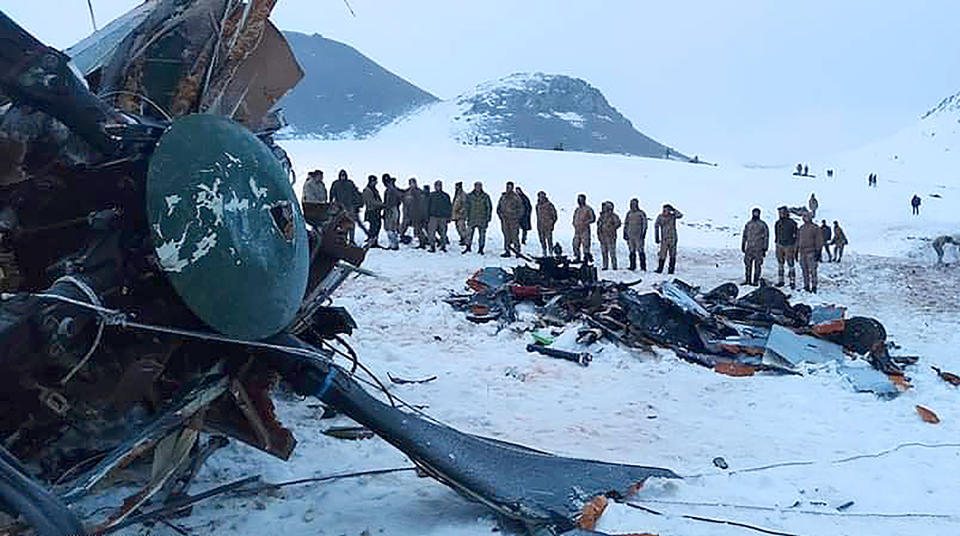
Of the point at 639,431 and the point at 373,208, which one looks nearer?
the point at 639,431

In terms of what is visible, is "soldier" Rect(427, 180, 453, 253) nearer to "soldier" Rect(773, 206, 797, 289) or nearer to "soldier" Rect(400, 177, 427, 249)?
"soldier" Rect(400, 177, 427, 249)

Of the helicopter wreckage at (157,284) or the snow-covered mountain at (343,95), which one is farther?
the snow-covered mountain at (343,95)

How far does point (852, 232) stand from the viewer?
3125 cm

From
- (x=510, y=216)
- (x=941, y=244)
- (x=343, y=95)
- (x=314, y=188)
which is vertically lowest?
(x=941, y=244)

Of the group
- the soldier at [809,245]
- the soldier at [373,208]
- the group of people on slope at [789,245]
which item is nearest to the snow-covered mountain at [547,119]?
the soldier at [373,208]

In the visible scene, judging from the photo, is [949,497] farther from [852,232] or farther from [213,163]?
[852,232]

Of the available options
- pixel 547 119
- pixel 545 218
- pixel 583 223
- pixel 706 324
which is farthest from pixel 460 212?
pixel 547 119

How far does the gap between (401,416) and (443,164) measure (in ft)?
113

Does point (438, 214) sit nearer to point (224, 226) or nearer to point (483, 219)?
point (483, 219)

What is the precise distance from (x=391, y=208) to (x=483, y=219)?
1870 millimetres

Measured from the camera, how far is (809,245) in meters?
14.8

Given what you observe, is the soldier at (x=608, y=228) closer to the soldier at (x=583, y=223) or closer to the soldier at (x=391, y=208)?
the soldier at (x=583, y=223)

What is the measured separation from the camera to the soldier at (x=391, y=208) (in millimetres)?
17450

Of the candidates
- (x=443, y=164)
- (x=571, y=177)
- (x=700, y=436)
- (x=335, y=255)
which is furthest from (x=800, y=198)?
(x=335, y=255)
